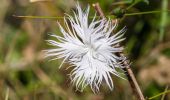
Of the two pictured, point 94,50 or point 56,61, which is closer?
point 94,50

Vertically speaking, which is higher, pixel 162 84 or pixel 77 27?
pixel 77 27

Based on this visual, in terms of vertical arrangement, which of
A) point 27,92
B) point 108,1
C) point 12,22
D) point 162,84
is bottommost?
point 162,84

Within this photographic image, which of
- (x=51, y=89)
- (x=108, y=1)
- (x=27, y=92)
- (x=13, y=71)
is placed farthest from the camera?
(x=13, y=71)

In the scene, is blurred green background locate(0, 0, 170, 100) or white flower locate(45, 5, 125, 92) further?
blurred green background locate(0, 0, 170, 100)

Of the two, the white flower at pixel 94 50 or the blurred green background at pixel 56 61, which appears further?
the blurred green background at pixel 56 61

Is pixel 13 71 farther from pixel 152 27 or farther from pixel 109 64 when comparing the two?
pixel 109 64

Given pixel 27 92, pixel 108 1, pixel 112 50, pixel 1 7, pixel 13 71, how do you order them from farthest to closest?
pixel 1 7, pixel 13 71, pixel 27 92, pixel 108 1, pixel 112 50

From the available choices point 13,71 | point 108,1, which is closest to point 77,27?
point 108,1

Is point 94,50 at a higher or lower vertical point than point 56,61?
lower
